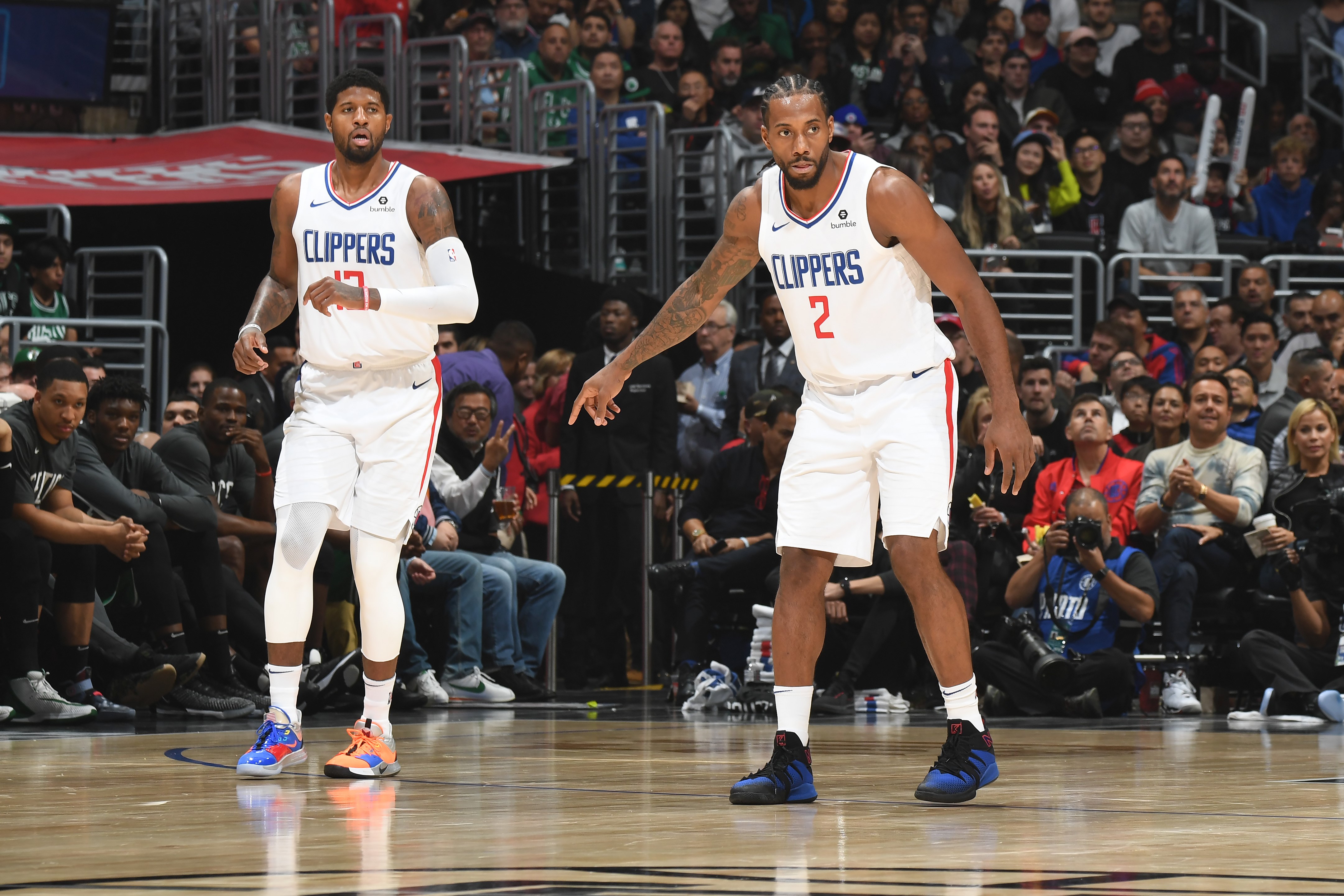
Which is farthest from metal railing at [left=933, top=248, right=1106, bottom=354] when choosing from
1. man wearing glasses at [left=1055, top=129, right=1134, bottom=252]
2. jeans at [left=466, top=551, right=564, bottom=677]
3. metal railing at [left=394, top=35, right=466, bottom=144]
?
metal railing at [left=394, top=35, right=466, bottom=144]

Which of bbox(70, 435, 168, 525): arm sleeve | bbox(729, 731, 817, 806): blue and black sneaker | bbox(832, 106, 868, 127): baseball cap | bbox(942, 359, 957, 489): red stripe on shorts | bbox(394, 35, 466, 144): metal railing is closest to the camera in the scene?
bbox(729, 731, 817, 806): blue and black sneaker

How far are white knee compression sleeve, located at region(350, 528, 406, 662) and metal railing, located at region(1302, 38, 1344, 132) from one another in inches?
539

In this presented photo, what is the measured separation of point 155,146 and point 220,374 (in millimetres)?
1966

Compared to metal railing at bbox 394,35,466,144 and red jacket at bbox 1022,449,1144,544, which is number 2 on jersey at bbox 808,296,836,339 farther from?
metal railing at bbox 394,35,466,144

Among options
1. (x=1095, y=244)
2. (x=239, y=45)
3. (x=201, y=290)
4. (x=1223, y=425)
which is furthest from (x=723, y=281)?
(x=239, y=45)

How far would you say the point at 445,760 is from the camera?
6086 mm

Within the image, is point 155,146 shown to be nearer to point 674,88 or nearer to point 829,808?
point 674,88

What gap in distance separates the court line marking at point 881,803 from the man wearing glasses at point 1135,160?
33.9ft

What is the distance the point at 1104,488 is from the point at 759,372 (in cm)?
249

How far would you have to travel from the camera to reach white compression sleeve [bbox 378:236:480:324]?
17.3 feet

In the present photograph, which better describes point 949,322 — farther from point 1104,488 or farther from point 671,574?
point 671,574

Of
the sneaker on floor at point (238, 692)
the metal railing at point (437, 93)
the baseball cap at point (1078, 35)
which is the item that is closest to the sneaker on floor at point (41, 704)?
the sneaker on floor at point (238, 692)

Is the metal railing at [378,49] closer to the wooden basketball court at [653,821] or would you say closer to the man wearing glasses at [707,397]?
the man wearing glasses at [707,397]

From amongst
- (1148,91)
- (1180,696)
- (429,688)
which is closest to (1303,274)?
(1148,91)
